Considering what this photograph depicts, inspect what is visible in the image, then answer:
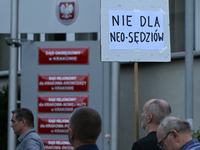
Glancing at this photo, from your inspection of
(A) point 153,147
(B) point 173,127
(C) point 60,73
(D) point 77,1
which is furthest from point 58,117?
(B) point 173,127

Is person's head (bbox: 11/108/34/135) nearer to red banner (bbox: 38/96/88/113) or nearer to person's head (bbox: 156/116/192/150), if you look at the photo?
person's head (bbox: 156/116/192/150)

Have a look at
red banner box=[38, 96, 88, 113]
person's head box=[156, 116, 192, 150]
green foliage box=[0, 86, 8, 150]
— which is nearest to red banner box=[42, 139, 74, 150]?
red banner box=[38, 96, 88, 113]

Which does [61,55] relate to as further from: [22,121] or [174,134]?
[174,134]

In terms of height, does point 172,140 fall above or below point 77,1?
below

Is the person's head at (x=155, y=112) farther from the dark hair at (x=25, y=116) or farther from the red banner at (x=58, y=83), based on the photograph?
the red banner at (x=58, y=83)

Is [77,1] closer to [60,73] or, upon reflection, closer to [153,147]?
[60,73]

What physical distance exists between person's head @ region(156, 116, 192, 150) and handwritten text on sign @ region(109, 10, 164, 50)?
215 centimetres

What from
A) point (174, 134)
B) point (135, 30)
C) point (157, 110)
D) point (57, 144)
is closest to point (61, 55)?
point (57, 144)

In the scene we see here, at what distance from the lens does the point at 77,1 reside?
8.41 meters

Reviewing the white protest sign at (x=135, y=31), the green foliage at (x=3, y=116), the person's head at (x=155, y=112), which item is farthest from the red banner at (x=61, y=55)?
the person's head at (x=155, y=112)

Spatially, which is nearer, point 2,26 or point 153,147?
point 153,147

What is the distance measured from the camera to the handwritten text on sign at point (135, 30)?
194 inches

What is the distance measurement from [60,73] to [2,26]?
4.96 ft

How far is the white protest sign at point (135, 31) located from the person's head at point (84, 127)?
219 centimetres
